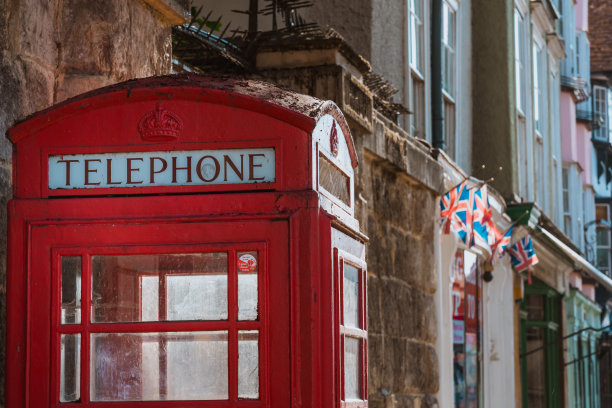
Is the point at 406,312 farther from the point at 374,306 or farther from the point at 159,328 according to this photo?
the point at 159,328

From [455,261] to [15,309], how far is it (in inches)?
358

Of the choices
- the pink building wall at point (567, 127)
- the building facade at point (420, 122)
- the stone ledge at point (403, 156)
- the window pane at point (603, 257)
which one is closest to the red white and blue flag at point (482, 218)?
the building facade at point (420, 122)

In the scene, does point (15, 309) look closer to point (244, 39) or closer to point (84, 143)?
point (84, 143)

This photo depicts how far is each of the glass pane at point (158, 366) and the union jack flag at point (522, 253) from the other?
1186cm

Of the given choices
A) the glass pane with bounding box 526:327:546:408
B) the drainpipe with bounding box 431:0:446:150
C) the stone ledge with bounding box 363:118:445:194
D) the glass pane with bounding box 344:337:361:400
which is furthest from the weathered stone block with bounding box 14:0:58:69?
the glass pane with bounding box 526:327:546:408

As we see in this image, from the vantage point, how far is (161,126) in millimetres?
4070

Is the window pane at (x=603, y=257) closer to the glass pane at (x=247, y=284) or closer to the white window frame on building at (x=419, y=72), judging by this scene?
the white window frame on building at (x=419, y=72)

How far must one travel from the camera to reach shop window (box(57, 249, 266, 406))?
13.1 feet

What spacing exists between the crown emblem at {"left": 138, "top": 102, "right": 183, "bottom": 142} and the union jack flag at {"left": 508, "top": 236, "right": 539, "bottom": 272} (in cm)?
1187

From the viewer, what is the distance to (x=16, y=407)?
400 cm

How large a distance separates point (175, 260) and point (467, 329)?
9794 mm

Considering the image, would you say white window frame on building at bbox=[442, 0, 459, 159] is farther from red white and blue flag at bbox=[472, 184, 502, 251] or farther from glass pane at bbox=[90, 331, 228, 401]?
glass pane at bbox=[90, 331, 228, 401]

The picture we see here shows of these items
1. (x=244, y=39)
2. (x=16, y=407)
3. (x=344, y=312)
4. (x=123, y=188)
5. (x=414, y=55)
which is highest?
(x=414, y=55)

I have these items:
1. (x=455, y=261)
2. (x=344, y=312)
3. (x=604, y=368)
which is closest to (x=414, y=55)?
(x=455, y=261)
